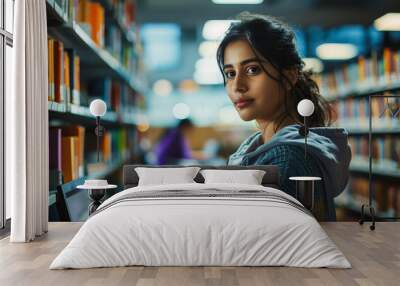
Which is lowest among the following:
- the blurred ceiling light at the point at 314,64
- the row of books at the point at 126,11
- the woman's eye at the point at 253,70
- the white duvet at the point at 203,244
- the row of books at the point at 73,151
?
the white duvet at the point at 203,244

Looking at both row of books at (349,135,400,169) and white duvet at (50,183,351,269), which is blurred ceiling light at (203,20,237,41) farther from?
white duvet at (50,183,351,269)

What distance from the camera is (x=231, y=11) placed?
6.48 metres

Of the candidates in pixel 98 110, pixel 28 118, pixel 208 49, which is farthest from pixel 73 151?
pixel 208 49

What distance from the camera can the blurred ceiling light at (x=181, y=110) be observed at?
6.57m

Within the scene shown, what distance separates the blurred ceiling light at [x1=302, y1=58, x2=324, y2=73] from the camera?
21.2 feet

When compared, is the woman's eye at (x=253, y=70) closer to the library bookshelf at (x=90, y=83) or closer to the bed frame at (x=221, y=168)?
the bed frame at (x=221, y=168)

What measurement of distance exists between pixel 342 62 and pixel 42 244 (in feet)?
11.9

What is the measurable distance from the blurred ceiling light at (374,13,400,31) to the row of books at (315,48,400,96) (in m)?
0.23

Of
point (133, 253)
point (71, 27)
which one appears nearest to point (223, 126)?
point (71, 27)

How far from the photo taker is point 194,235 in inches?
158

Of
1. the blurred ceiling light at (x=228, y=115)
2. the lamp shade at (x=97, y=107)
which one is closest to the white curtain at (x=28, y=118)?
the lamp shade at (x=97, y=107)

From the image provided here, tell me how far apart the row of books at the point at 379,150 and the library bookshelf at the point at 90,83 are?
7.74 ft

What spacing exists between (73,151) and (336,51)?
296 centimetres

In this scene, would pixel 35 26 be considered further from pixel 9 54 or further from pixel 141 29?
pixel 141 29
